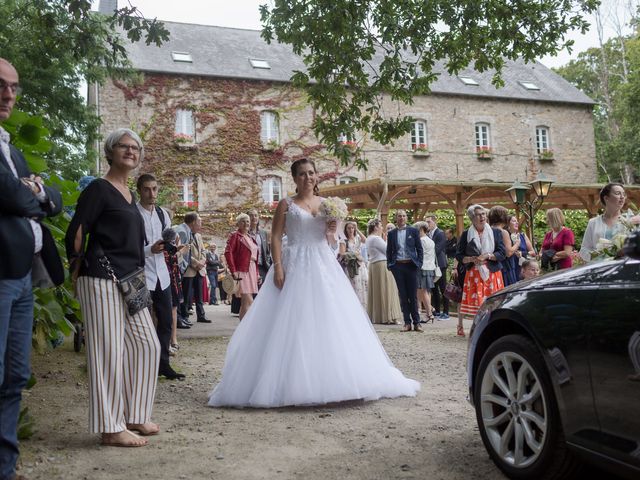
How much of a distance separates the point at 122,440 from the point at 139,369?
444mm

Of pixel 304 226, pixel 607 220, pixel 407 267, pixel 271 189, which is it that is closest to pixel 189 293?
pixel 407 267

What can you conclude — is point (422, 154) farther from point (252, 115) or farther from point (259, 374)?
point (259, 374)

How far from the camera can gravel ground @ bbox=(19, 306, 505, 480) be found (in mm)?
3635

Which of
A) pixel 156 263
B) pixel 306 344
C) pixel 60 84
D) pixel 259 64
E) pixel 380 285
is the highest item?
pixel 259 64

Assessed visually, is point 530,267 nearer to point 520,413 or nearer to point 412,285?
point 412,285

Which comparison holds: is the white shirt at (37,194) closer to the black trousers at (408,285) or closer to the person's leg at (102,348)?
the person's leg at (102,348)

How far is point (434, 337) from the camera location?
10266 millimetres

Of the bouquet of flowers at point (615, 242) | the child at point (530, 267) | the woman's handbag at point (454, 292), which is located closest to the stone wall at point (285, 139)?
the woman's handbag at point (454, 292)

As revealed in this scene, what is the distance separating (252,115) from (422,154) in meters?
8.36

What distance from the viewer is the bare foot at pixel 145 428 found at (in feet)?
14.4

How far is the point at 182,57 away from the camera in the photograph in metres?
29.7

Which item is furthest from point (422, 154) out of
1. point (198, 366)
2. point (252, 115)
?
point (198, 366)

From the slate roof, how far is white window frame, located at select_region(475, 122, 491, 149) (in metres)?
1.47

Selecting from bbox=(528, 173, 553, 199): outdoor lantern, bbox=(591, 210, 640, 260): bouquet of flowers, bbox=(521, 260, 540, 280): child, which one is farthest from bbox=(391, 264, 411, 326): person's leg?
bbox=(591, 210, 640, 260): bouquet of flowers
